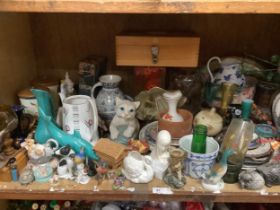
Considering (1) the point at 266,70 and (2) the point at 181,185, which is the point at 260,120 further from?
(2) the point at 181,185

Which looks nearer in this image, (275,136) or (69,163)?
(69,163)

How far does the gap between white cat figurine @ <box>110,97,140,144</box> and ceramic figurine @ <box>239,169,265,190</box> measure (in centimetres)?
31

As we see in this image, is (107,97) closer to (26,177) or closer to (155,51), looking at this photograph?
(155,51)

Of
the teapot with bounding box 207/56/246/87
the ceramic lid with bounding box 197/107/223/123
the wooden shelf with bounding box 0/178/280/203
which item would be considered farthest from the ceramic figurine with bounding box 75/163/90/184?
the teapot with bounding box 207/56/246/87

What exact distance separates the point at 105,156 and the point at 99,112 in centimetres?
20

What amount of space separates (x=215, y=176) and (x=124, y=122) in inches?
10.8

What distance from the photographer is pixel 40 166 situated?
2.24 feet

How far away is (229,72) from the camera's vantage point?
0.90 meters

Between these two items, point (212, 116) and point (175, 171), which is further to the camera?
point (212, 116)

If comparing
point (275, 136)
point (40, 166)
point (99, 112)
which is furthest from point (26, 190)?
point (275, 136)

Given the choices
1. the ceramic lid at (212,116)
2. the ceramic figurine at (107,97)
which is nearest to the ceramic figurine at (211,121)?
the ceramic lid at (212,116)

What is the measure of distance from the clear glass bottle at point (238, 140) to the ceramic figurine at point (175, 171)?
108 millimetres

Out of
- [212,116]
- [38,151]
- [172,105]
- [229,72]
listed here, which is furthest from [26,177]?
[229,72]

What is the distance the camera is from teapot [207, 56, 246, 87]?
2.93ft
